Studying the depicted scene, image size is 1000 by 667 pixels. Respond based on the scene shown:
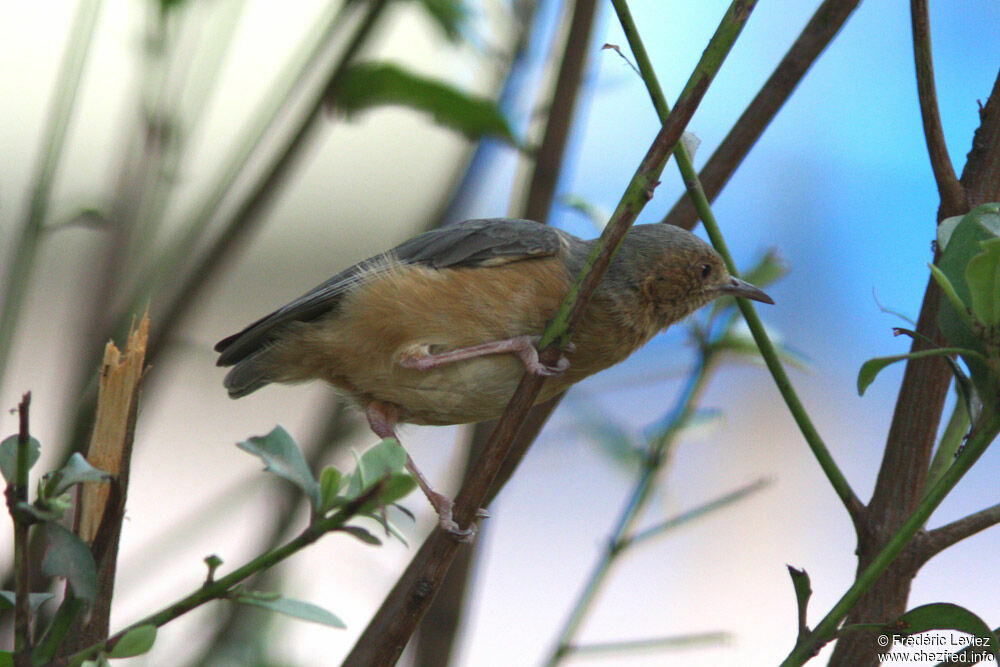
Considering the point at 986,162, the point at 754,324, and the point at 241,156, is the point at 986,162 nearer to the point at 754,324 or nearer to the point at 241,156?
the point at 754,324

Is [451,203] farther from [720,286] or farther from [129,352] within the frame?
[129,352]

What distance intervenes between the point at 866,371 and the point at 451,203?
1.35 metres

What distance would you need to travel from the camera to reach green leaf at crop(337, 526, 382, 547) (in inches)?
31.6

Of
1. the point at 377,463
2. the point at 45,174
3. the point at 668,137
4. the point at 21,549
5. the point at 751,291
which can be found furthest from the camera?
the point at 751,291

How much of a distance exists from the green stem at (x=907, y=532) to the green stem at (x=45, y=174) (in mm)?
1274

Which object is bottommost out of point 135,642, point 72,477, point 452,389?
point 135,642

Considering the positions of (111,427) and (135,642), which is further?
(111,427)

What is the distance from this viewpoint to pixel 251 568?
765 mm

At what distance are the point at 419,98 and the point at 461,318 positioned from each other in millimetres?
489

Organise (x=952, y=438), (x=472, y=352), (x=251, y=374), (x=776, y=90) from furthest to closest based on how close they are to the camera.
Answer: (x=251, y=374) → (x=472, y=352) → (x=776, y=90) → (x=952, y=438)

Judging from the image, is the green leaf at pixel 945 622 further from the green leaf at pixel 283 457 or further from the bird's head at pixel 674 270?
the bird's head at pixel 674 270

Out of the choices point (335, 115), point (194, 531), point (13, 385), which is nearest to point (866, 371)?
point (335, 115)

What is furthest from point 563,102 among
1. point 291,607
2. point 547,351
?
point 291,607

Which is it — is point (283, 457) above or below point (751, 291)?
below
